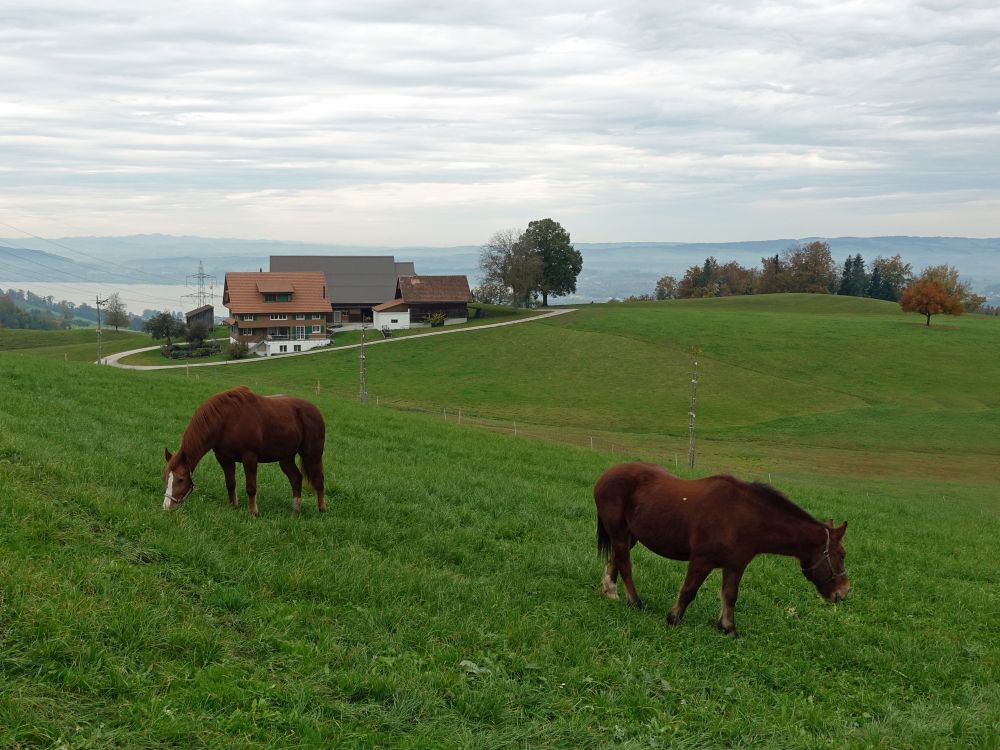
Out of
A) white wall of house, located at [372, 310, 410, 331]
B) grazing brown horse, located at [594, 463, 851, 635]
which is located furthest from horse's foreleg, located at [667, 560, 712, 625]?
white wall of house, located at [372, 310, 410, 331]

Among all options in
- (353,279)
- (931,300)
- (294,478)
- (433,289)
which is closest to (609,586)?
(294,478)

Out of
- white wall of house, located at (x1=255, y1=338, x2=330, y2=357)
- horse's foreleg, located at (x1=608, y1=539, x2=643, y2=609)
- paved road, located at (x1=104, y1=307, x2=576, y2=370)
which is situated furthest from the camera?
white wall of house, located at (x1=255, y1=338, x2=330, y2=357)

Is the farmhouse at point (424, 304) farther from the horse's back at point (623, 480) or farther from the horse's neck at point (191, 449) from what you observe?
the horse's back at point (623, 480)

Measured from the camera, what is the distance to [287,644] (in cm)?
809

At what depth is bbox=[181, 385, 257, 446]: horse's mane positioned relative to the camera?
12539mm

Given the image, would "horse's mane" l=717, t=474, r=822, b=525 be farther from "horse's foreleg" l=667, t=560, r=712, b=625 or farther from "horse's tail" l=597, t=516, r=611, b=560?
"horse's tail" l=597, t=516, r=611, b=560

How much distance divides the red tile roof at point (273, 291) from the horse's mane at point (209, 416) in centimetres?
8231

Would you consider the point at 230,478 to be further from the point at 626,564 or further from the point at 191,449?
the point at 626,564

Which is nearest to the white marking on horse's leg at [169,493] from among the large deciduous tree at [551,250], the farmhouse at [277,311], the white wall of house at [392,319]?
the farmhouse at [277,311]

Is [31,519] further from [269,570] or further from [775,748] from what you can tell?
[775,748]

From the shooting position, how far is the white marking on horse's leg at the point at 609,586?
11719mm

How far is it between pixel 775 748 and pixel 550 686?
2.28m

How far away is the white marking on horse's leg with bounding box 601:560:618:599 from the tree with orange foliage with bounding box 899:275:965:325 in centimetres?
9733

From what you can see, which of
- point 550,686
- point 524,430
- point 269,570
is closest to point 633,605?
point 550,686
